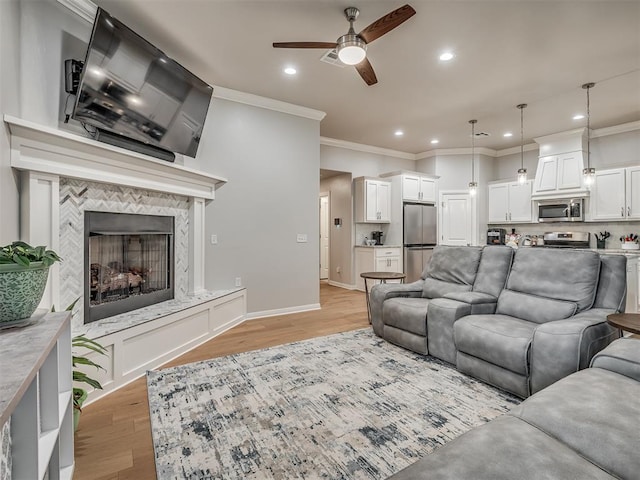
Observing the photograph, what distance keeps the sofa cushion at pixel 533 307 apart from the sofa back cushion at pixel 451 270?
42 cm

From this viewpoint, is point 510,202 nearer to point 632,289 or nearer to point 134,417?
point 632,289

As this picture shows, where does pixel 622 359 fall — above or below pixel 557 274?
below

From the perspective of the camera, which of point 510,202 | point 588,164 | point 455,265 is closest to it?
point 455,265

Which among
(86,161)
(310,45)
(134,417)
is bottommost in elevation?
(134,417)

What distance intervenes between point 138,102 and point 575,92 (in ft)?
16.5

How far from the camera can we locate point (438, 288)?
3.41 meters

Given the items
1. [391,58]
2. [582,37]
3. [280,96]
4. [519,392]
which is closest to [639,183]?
[582,37]

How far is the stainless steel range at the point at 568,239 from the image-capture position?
566 cm

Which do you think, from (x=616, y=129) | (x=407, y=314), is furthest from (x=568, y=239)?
(x=407, y=314)

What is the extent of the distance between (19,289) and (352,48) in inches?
98.4

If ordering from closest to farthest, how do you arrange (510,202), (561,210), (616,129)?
(616,129), (561,210), (510,202)

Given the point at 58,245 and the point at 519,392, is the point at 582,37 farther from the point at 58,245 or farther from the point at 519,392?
the point at 58,245

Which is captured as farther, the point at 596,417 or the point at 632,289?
the point at 632,289

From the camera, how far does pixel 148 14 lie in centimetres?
266
